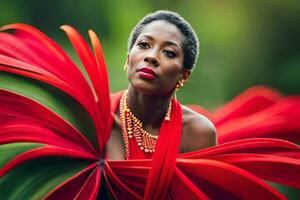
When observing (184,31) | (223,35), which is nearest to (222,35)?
(223,35)

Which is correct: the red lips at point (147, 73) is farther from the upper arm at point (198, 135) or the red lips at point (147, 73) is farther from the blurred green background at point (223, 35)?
the blurred green background at point (223, 35)

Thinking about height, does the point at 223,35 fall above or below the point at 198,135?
above

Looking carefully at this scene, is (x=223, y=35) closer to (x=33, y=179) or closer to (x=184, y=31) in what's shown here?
(x=184, y=31)

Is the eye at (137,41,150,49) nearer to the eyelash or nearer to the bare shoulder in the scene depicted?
the eyelash

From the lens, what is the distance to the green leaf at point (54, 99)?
0.96 meters

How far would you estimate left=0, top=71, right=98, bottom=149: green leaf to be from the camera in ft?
3.14

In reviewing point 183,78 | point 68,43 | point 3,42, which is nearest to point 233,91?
point 183,78

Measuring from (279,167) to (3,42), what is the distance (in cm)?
50

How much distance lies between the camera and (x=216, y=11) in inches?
50.7

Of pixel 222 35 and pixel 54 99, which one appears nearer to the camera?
pixel 54 99

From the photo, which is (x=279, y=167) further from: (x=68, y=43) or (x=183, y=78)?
(x=68, y=43)

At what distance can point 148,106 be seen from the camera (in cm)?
101

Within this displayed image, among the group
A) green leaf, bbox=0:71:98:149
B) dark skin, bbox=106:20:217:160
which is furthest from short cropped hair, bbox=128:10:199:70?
green leaf, bbox=0:71:98:149

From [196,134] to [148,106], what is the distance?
0.32 ft
